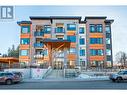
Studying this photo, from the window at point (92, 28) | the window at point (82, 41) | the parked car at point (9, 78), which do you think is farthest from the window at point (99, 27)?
the parked car at point (9, 78)

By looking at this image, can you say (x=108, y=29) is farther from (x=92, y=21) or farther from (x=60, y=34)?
(x=60, y=34)

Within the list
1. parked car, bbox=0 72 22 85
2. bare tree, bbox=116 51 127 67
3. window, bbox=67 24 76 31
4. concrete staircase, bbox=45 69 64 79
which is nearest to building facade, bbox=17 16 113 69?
window, bbox=67 24 76 31

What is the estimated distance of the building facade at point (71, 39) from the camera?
3928cm

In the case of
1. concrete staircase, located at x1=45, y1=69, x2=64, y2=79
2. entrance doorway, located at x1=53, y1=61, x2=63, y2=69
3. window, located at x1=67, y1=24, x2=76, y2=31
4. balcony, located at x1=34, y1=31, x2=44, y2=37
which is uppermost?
window, located at x1=67, y1=24, x2=76, y2=31

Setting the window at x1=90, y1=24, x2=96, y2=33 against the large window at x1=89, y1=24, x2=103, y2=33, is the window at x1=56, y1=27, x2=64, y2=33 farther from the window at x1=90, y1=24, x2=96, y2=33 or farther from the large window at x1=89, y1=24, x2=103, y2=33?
the window at x1=90, y1=24, x2=96, y2=33

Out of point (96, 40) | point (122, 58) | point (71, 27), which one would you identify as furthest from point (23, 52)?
point (122, 58)

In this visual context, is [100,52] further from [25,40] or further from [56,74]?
[56,74]

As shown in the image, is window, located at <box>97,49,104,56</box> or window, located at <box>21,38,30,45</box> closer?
window, located at <box>97,49,104,56</box>

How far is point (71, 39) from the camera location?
133 ft

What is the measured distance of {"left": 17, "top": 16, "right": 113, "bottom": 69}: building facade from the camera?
3928cm

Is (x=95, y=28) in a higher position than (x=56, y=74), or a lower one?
higher

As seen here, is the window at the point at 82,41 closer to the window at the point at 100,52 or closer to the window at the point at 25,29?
the window at the point at 100,52
